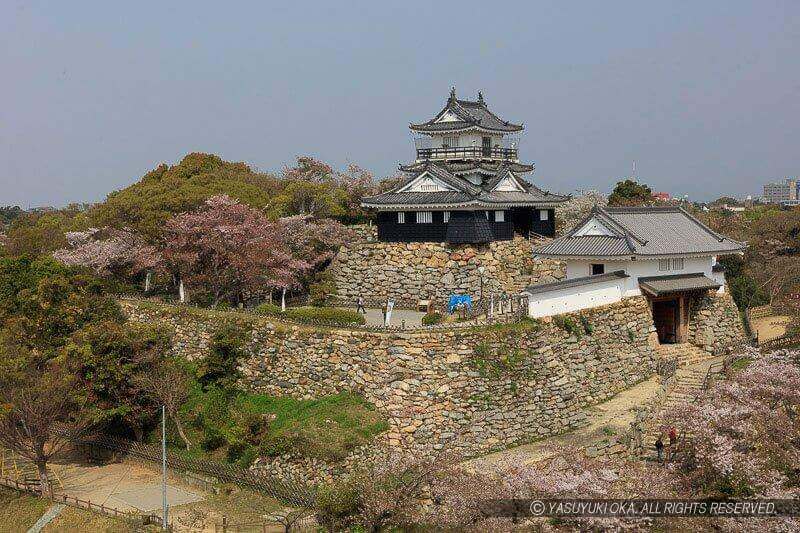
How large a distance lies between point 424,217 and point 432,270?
2.44m

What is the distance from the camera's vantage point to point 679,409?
19.5m

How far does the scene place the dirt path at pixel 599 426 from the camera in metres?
21.7

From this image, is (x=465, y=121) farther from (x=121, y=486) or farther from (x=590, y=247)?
(x=121, y=486)

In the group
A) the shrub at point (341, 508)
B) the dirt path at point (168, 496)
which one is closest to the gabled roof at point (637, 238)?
the shrub at point (341, 508)

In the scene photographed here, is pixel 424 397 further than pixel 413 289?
No

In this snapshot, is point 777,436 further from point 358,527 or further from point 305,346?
point 305,346

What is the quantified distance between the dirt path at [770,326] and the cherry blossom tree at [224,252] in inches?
775

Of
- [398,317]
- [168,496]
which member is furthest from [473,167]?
[168,496]

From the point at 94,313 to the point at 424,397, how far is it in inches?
563

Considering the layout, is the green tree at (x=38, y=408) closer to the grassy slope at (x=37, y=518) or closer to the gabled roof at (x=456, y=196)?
the grassy slope at (x=37, y=518)

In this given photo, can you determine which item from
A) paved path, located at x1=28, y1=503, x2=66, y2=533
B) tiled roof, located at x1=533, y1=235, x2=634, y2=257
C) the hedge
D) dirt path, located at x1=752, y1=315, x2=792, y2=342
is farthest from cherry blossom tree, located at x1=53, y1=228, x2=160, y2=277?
dirt path, located at x1=752, y1=315, x2=792, y2=342

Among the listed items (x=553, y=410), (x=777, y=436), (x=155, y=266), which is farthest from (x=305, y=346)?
(x=777, y=436)

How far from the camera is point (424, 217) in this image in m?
34.2

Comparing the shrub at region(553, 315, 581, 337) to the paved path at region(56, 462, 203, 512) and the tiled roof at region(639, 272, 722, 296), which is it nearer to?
the tiled roof at region(639, 272, 722, 296)
